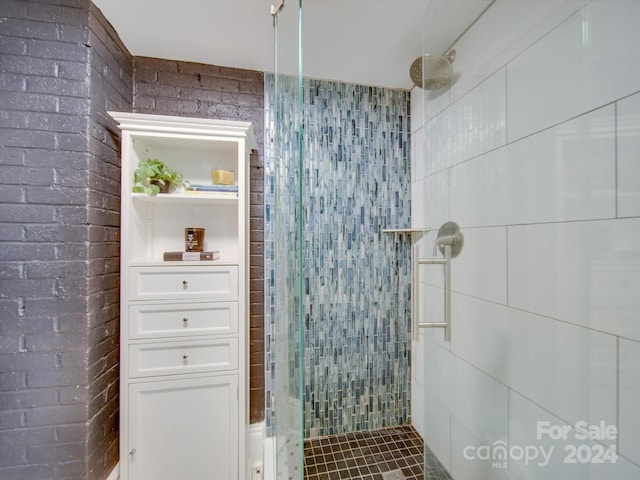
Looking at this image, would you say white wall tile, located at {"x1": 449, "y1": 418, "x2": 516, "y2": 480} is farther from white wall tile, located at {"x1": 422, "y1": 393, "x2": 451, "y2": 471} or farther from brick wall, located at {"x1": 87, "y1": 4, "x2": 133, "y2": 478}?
brick wall, located at {"x1": 87, "y1": 4, "x2": 133, "y2": 478}

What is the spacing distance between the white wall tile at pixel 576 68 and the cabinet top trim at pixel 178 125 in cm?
110

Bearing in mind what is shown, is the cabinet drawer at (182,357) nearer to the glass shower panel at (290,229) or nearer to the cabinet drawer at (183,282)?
the cabinet drawer at (183,282)

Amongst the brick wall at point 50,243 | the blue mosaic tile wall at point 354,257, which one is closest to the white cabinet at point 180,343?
the brick wall at point 50,243

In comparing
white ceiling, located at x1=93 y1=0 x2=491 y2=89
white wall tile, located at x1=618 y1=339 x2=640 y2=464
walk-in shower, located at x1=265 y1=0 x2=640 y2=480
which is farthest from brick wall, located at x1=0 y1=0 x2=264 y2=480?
white wall tile, located at x1=618 y1=339 x2=640 y2=464

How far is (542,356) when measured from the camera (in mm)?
771

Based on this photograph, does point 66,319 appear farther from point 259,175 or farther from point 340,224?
point 340,224

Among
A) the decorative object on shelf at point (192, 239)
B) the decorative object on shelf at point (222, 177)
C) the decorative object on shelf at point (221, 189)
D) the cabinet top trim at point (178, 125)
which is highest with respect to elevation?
the cabinet top trim at point (178, 125)

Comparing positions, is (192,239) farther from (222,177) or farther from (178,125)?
(178,125)

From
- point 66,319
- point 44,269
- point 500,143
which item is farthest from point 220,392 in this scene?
point 500,143

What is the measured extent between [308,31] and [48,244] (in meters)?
1.44

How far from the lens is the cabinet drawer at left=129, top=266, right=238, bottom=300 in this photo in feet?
3.93

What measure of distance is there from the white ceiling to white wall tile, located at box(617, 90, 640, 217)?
2.17 ft

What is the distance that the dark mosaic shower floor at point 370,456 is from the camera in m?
1.29

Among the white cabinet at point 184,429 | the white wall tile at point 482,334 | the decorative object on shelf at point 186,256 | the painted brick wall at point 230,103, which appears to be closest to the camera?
the white wall tile at point 482,334
